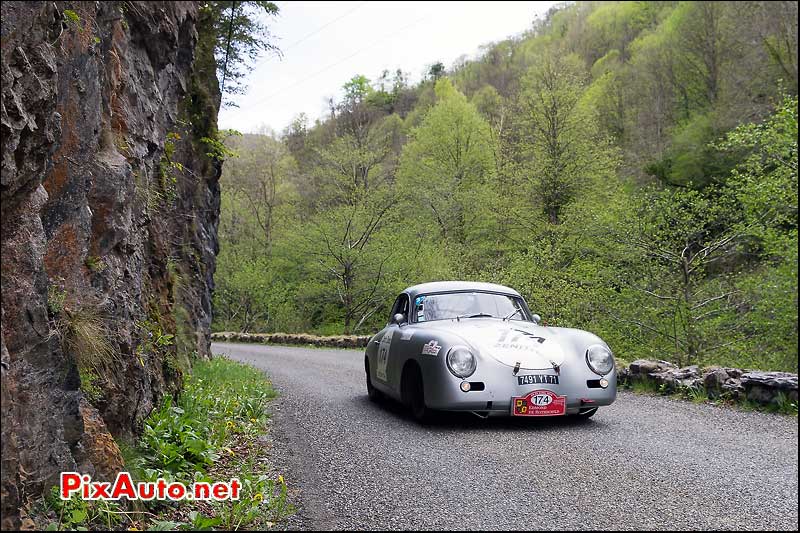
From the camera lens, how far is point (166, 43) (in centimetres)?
789

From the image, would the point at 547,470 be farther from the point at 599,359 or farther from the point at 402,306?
the point at 402,306

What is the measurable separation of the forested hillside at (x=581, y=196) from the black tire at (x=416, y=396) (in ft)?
23.7

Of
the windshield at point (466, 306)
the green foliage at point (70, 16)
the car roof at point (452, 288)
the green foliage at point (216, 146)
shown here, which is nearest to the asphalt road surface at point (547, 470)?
the windshield at point (466, 306)

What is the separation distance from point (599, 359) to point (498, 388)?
3.88 ft

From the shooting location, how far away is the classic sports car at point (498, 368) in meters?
5.77

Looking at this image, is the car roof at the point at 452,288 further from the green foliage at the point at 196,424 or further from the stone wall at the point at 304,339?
the stone wall at the point at 304,339

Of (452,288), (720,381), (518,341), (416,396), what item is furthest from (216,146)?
(720,381)

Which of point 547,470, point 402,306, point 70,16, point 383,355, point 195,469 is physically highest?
point 70,16

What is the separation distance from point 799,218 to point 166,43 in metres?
11.3

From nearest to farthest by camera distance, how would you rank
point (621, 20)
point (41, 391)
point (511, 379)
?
point (41, 391), point (511, 379), point (621, 20)

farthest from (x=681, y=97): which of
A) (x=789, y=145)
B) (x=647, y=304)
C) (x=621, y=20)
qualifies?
(x=647, y=304)

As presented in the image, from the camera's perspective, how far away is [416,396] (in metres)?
6.39

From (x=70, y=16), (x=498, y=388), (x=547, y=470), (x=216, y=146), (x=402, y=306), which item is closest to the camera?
(x=70, y=16)

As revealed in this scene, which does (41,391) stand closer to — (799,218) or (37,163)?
(37,163)
